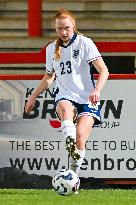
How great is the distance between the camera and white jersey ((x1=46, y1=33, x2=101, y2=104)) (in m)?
10.6

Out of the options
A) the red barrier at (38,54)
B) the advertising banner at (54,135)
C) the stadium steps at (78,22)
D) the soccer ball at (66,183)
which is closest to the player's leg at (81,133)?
the soccer ball at (66,183)

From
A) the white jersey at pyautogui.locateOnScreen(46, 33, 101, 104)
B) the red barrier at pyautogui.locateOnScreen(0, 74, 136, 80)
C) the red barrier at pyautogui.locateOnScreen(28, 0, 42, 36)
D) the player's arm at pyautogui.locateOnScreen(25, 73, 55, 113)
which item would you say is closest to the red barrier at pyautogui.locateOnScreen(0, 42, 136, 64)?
the red barrier at pyautogui.locateOnScreen(0, 74, 136, 80)

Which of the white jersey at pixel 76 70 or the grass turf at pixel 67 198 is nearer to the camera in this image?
the grass turf at pixel 67 198

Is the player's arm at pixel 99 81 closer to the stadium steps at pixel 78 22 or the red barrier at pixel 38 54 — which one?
the red barrier at pixel 38 54

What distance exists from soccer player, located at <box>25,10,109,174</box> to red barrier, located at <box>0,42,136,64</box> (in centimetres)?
241

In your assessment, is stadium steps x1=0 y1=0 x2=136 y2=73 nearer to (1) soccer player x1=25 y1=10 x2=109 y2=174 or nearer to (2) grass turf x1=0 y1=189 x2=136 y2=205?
(2) grass turf x1=0 y1=189 x2=136 y2=205

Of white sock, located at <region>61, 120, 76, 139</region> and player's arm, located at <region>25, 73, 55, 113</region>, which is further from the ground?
player's arm, located at <region>25, 73, 55, 113</region>

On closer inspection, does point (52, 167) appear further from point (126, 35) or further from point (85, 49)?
point (126, 35)

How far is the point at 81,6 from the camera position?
19375mm

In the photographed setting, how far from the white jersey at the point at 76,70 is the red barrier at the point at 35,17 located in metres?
7.27

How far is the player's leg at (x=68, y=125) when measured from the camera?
10.3 m

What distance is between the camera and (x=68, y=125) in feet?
33.9

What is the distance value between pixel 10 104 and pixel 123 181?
1.66 metres

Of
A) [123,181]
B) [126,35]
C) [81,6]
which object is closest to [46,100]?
[123,181]
